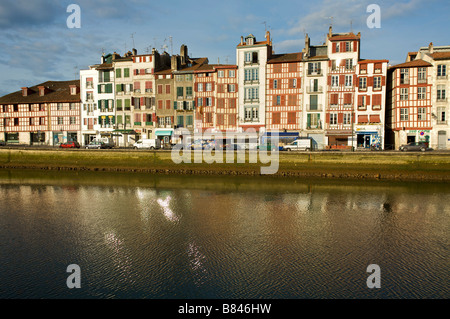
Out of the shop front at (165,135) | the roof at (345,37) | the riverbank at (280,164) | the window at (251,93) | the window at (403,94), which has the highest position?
the roof at (345,37)

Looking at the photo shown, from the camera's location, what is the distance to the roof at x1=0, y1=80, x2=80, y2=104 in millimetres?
56594

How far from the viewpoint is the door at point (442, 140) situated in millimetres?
42469

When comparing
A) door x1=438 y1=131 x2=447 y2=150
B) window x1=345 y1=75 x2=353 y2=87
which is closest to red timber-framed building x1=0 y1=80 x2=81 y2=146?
window x1=345 y1=75 x2=353 y2=87

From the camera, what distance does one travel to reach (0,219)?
18.0 meters

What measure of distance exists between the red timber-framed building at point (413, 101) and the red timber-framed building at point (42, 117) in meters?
49.3

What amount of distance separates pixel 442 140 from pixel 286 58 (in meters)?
23.3

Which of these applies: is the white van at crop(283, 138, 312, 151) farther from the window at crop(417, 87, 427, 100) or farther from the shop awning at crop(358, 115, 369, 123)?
the window at crop(417, 87, 427, 100)

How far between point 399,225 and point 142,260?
1292 centimetres

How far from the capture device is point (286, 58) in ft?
158

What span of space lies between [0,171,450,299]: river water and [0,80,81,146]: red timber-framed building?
32.4m

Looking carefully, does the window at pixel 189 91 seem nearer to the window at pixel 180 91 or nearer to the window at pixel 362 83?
the window at pixel 180 91

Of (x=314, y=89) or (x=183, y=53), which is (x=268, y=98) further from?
(x=183, y=53)

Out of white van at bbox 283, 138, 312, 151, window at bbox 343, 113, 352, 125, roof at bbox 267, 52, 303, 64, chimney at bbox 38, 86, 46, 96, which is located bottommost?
white van at bbox 283, 138, 312, 151

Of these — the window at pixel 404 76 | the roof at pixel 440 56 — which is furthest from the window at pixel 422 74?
the roof at pixel 440 56
